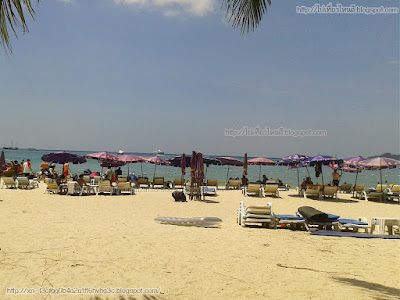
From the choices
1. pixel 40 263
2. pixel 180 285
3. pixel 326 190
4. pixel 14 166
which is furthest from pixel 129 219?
pixel 14 166

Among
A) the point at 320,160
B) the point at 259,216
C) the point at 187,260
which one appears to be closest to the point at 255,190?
the point at 320,160

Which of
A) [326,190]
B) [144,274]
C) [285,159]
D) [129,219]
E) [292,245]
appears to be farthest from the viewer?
[285,159]

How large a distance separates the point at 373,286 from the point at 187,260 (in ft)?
8.47

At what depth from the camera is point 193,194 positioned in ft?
45.0

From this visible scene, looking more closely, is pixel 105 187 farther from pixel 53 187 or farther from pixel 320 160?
pixel 320 160

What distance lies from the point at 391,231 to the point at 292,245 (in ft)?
10.8

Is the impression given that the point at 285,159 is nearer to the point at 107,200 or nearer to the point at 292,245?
the point at 107,200

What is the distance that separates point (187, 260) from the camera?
16.5 ft

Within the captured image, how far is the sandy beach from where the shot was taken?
402cm

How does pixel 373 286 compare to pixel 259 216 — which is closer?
pixel 373 286

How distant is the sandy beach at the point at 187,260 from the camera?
402cm

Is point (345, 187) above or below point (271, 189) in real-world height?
above

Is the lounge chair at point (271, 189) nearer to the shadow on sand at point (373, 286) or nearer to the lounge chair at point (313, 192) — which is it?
the lounge chair at point (313, 192)

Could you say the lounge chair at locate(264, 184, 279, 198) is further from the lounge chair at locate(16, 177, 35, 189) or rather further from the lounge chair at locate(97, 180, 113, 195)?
the lounge chair at locate(16, 177, 35, 189)
